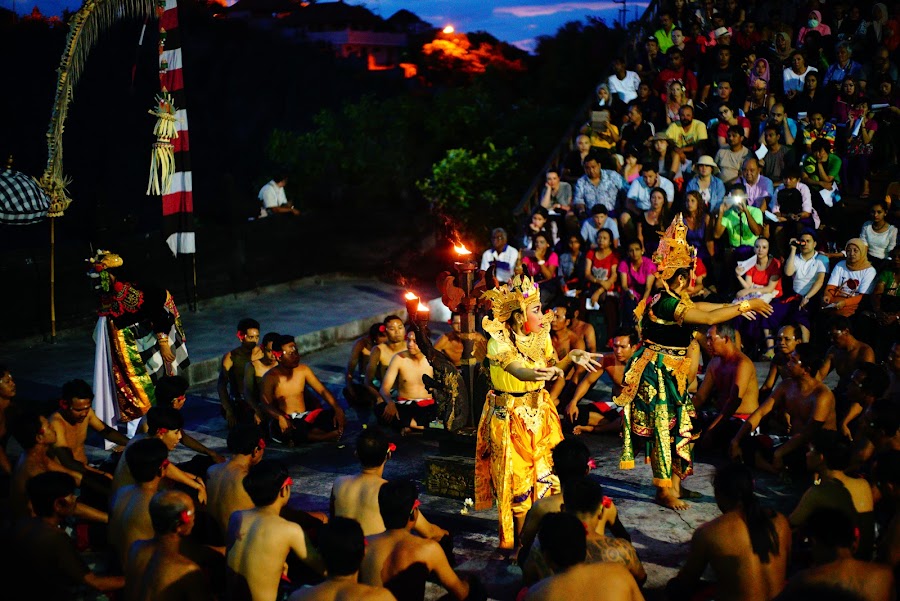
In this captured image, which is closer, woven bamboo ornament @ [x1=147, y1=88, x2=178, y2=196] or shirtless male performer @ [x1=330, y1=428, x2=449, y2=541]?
shirtless male performer @ [x1=330, y1=428, x2=449, y2=541]

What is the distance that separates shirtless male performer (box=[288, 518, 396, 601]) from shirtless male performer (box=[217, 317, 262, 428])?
562 centimetres

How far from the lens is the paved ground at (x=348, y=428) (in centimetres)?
751

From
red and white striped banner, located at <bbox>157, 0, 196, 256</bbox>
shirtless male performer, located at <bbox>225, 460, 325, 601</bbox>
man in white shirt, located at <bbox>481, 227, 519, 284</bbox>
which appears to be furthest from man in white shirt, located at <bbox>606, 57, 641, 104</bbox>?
shirtless male performer, located at <bbox>225, 460, 325, 601</bbox>

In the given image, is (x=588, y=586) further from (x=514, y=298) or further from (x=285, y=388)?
(x=285, y=388)

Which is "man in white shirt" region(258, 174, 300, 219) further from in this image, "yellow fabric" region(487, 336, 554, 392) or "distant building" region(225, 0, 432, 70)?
"distant building" region(225, 0, 432, 70)

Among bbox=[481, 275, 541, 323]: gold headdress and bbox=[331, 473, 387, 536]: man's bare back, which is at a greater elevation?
bbox=[481, 275, 541, 323]: gold headdress

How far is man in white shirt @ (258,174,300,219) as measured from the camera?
Result: 1727 centimetres

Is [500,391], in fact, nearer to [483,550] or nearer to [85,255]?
[483,550]

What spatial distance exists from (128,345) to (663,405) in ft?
15.9

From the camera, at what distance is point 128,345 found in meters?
9.53

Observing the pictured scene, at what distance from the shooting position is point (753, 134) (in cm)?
1437

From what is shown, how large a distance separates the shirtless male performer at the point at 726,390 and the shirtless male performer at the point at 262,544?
4703 millimetres

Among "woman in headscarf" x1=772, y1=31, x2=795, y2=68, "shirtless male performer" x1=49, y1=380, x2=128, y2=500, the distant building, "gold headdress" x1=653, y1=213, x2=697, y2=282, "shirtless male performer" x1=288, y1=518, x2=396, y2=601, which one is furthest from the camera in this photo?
the distant building

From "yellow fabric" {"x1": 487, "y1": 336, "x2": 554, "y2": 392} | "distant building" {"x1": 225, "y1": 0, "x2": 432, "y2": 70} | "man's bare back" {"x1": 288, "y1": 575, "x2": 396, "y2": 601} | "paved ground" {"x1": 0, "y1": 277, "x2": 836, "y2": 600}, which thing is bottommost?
"paved ground" {"x1": 0, "y1": 277, "x2": 836, "y2": 600}
